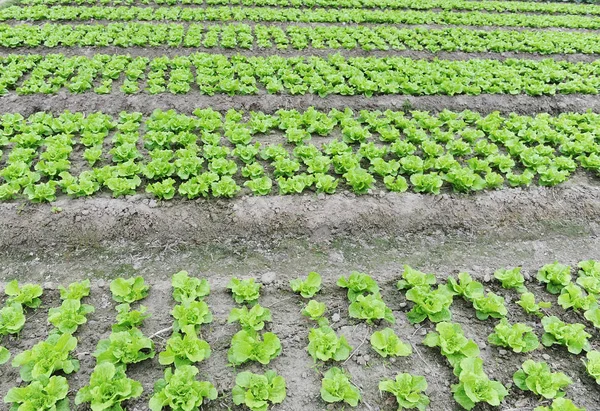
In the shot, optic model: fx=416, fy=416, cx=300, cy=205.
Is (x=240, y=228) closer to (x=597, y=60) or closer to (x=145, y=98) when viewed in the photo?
(x=145, y=98)

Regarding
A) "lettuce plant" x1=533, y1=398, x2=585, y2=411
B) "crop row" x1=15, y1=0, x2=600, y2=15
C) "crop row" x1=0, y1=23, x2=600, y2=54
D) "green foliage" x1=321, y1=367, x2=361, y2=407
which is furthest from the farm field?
"crop row" x1=15, y1=0, x2=600, y2=15

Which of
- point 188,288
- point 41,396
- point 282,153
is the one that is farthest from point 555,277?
point 41,396

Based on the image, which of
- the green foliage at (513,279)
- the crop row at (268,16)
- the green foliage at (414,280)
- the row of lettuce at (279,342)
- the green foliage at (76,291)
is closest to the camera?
the row of lettuce at (279,342)

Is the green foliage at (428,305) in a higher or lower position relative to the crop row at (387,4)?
lower

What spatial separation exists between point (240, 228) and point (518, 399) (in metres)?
4.29

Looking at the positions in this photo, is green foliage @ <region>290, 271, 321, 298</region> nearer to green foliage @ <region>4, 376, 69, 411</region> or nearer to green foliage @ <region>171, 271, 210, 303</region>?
green foliage @ <region>171, 271, 210, 303</region>

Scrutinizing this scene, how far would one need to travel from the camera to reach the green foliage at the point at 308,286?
5336mm

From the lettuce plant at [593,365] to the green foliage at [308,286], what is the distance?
123 inches

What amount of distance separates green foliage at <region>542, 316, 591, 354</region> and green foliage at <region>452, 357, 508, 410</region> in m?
1.11

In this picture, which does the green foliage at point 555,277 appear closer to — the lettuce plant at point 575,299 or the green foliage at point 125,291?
the lettuce plant at point 575,299

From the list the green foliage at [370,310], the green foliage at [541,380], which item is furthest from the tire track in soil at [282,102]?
the green foliage at [541,380]

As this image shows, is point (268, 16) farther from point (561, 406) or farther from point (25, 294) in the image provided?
point (561, 406)

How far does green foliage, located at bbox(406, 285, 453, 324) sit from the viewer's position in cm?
504

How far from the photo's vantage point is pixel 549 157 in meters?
8.34
